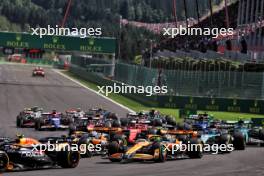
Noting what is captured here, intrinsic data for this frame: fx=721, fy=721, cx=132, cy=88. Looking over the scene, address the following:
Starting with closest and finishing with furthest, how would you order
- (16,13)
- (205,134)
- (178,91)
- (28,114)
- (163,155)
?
1. (163,155)
2. (205,134)
3. (28,114)
4. (178,91)
5. (16,13)

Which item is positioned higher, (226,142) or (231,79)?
(231,79)

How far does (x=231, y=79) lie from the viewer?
44.4 meters

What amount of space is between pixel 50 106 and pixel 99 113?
1249cm

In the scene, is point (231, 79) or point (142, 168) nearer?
point (142, 168)

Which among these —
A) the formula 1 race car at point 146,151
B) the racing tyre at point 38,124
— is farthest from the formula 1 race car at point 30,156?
the racing tyre at point 38,124

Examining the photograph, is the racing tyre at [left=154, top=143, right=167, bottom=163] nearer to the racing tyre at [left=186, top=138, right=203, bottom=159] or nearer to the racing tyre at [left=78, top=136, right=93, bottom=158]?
the racing tyre at [left=186, top=138, right=203, bottom=159]

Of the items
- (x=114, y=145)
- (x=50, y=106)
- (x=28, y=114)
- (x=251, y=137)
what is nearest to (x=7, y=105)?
(x=50, y=106)

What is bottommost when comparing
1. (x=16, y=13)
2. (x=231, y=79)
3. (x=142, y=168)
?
(x=142, y=168)

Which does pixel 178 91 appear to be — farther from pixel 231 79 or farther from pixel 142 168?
pixel 142 168

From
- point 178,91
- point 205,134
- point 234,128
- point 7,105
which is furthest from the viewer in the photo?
point 178,91

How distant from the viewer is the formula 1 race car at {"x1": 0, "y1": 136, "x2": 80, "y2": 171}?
15.7 meters

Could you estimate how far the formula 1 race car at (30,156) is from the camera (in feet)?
51.6

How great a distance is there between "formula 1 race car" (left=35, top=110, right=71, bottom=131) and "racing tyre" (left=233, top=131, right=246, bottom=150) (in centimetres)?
793

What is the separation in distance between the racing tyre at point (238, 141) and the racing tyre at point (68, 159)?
7.75 metres
